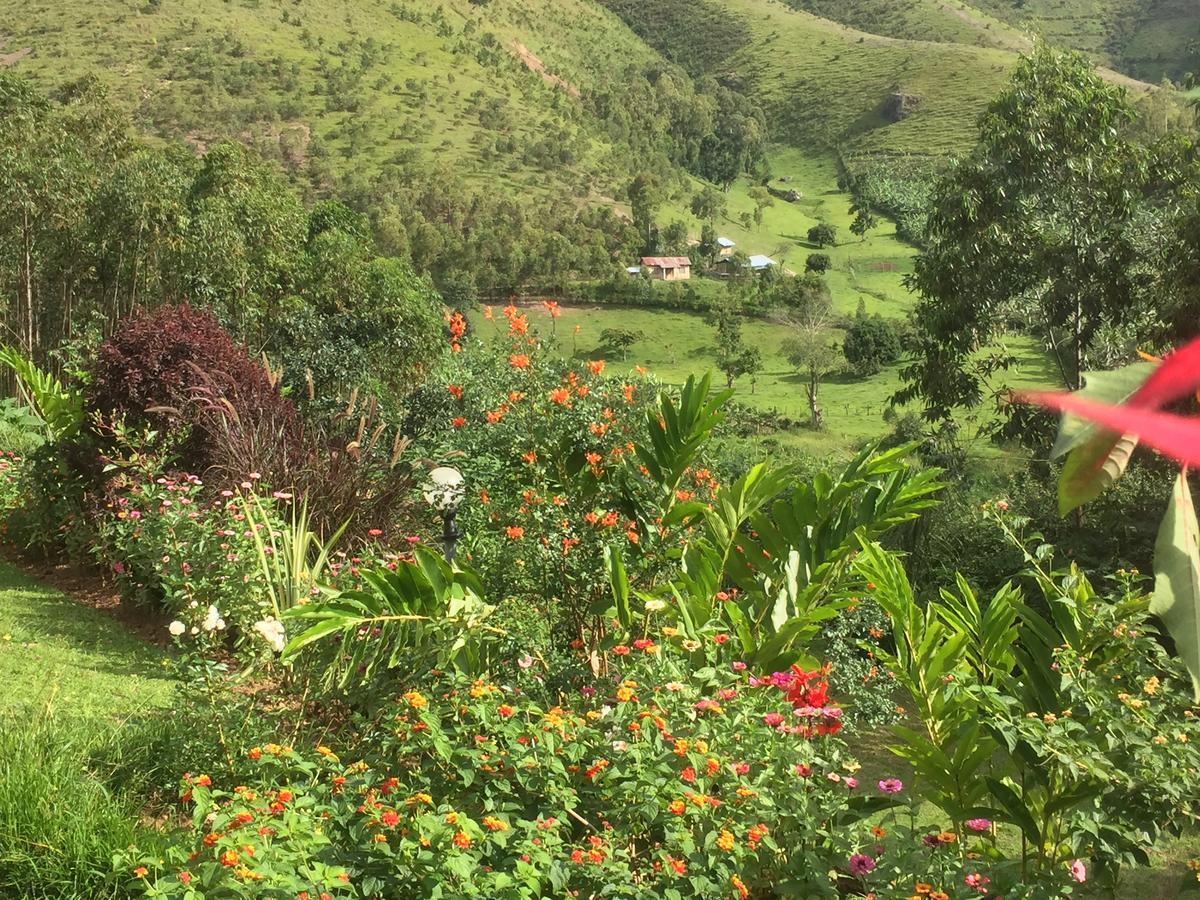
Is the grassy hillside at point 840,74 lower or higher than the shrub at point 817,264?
higher

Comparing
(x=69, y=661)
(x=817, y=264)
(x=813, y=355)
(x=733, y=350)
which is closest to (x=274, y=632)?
(x=69, y=661)

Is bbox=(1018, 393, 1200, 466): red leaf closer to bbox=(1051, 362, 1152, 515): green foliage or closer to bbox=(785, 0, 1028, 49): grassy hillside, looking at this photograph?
bbox=(1051, 362, 1152, 515): green foliage

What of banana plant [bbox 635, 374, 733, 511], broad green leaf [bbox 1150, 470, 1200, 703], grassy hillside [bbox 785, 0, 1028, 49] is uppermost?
broad green leaf [bbox 1150, 470, 1200, 703]

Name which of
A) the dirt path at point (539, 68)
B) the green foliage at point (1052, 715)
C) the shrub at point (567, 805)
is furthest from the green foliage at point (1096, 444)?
the dirt path at point (539, 68)

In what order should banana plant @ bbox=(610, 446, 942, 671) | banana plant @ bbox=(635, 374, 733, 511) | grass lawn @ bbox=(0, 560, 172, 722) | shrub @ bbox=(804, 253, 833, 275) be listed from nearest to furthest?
1. banana plant @ bbox=(610, 446, 942, 671)
2. banana plant @ bbox=(635, 374, 733, 511)
3. grass lawn @ bbox=(0, 560, 172, 722)
4. shrub @ bbox=(804, 253, 833, 275)

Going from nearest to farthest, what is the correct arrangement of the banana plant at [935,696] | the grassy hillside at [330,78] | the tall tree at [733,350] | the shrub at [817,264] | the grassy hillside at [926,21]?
the banana plant at [935,696] < the tall tree at [733,350] < the shrub at [817,264] < the grassy hillside at [330,78] < the grassy hillside at [926,21]

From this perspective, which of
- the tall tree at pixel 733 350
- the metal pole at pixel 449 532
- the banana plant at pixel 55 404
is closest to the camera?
the metal pole at pixel 449 532

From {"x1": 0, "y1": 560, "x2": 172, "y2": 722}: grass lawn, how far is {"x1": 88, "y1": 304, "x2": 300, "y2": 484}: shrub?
1177 mm

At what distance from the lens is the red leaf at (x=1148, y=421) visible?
344 mm

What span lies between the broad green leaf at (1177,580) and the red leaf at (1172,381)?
61mm

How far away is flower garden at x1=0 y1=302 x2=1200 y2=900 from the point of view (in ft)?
8.07

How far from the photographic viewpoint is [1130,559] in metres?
7.52

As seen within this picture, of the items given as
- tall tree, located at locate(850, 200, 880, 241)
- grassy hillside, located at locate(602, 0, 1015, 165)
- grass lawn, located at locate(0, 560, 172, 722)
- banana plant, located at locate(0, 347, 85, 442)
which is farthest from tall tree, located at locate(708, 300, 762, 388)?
grass lawn, located at locate(0, 560, 172, 722)

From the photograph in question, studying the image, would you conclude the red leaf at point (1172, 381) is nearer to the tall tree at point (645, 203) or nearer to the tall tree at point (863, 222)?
the tall tree at point (645, 203)
